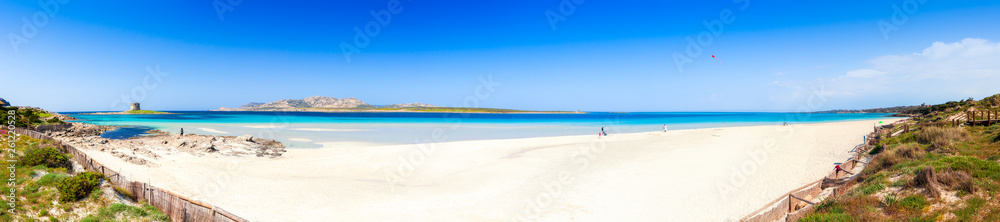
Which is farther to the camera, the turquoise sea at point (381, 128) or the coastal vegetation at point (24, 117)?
the turquoise sea at point (381, 128)

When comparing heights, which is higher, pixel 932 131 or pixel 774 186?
pixel 932 131

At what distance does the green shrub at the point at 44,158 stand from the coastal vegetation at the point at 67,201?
0.49m

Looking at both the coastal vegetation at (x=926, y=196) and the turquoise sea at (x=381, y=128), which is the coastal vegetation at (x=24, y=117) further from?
the coastal vegetation at (x=926, y=196)

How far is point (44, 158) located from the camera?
10633 millimetres

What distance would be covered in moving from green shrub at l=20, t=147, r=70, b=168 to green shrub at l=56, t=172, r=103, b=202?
333 cm

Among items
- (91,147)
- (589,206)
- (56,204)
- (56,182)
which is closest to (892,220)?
(589,206)

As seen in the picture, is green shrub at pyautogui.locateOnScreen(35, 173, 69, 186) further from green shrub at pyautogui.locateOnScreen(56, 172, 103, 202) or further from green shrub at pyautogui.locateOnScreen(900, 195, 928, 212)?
green shrub at pyautogui.locateOnScreen(900, 195, 928, 212)

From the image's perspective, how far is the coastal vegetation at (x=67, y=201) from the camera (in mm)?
7840

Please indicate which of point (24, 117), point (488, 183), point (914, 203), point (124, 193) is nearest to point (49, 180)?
point (124, 193)

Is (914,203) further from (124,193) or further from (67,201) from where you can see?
(67,201)

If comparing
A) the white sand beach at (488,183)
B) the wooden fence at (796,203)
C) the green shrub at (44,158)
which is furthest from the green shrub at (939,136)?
the green shrub at (44,158)

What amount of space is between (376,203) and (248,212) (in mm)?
3058

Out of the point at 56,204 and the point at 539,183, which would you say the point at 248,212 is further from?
the point at 539,183

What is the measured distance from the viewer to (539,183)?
42.8ft
